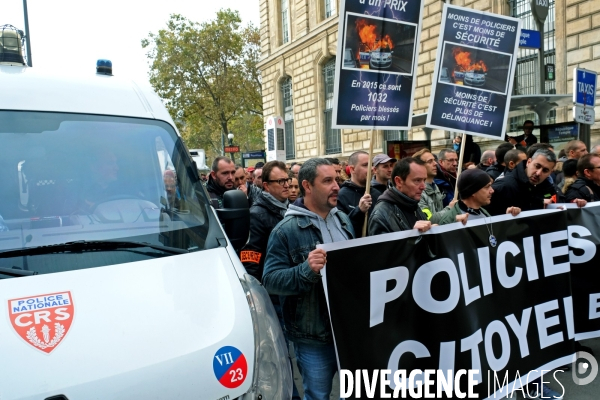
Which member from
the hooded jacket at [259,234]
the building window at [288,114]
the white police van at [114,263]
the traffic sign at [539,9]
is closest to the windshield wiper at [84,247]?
the white police van at [114,263]

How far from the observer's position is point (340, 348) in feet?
9.62

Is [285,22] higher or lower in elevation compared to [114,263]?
higher

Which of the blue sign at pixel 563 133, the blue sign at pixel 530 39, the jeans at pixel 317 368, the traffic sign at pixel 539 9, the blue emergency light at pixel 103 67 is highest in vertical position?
the traffic sign at pixel 539 9

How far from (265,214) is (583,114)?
6.43 metres

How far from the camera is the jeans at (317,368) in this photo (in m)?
3.04

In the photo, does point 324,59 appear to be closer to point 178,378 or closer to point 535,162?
point 535,162

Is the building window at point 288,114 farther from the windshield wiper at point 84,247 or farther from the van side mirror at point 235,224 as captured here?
the windshield wiper at point 84,247

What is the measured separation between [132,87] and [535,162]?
3.77 m

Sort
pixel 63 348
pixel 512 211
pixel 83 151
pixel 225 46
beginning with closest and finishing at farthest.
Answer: pixel 63 348
pixel 83 151
pixel 512 211
pixel 225 46

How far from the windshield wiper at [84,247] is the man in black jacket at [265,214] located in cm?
118

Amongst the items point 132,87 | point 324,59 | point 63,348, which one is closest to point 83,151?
point 132,87

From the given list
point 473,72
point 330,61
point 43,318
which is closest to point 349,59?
point 473,72

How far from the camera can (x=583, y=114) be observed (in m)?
8.19

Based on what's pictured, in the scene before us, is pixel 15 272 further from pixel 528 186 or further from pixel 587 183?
pixel 587 183
